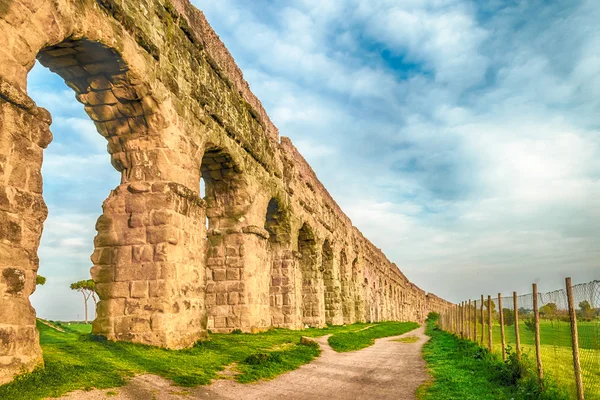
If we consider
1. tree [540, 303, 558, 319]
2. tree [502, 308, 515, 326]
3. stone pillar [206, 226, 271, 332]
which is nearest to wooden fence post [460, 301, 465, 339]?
tree [502, 308, 515, 326]

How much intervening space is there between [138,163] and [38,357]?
4.25m

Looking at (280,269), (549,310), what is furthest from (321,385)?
(280,269)

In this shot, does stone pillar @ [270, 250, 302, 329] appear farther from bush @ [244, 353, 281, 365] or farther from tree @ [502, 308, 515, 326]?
bush @ [244, 353, 281, 365]

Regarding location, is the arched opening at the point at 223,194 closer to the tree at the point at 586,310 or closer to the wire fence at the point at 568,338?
the wire fence at the point at 568,338

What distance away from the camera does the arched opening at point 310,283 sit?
19641 millimetres

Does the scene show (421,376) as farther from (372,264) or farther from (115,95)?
(372,264)

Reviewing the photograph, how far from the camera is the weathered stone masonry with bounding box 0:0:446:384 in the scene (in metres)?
5.48

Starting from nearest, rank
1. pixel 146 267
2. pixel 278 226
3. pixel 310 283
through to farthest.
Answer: pixel 146 267
pixel 278 226
pixel 310 283

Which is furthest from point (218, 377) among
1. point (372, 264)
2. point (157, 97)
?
point (372, 264)

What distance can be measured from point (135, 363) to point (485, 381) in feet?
16.5

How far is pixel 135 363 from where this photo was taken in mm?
6754

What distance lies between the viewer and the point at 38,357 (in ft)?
17.8

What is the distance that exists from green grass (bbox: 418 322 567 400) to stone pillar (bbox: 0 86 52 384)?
15.4ft

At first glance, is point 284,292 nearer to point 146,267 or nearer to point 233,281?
point 233,281
